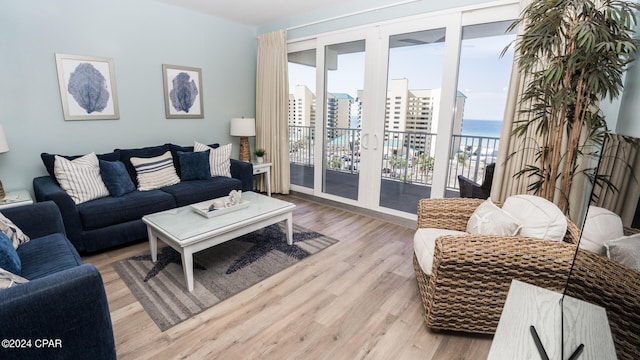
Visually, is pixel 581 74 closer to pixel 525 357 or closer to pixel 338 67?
pixel 525 357

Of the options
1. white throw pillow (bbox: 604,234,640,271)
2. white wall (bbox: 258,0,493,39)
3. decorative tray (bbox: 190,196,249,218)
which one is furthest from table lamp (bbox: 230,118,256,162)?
white throw pillow (bbox: 604,234,640,271)

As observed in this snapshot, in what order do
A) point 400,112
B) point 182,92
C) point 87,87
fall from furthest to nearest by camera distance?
point 182,92 → point 400,112 → point 87,87

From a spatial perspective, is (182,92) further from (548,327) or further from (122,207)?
(548,327)

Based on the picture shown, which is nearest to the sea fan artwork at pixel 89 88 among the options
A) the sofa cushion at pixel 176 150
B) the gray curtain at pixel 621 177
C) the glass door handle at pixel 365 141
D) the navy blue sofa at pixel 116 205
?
the navy blue sofa at pixel 116 205

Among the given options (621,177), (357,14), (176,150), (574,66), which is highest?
(357,14)

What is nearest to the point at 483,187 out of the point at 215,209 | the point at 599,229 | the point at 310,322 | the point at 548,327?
the point at 548,327

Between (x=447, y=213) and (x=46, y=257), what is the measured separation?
276 cm

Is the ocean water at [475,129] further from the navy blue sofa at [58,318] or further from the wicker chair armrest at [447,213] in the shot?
the navy blue sofa at [58,318]

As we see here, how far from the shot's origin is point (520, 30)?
8.50ft

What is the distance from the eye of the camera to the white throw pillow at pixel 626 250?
0.73 m

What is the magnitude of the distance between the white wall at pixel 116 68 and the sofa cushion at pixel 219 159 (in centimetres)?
49

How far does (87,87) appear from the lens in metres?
3.42

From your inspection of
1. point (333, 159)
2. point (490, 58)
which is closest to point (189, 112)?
point (333, 159)

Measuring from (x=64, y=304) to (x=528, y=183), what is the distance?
3320 millimetres
